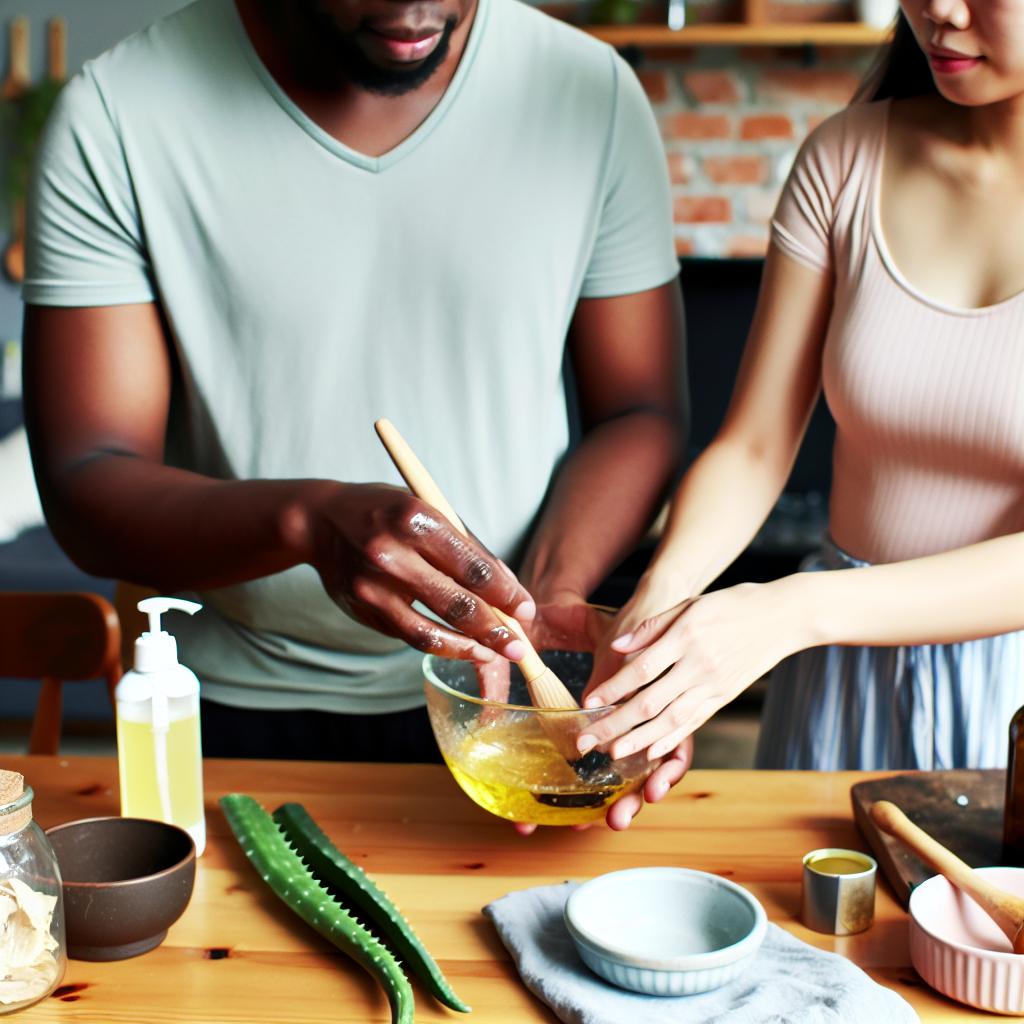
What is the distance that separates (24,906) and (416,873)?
0.35m

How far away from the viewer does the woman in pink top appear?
1.25 metres

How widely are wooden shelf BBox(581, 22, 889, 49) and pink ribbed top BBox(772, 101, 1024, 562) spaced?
2.70 metres

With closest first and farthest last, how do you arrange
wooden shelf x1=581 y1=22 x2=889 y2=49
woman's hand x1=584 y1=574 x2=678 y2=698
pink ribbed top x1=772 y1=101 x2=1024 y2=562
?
woman's hand x1=584 y1=574 x2=678 y2=698 < pink ribbed top x1=772 y1=101 x2=1024 y2=562 < wooden shelf x1=581 y1=22 x2=889 y2=49

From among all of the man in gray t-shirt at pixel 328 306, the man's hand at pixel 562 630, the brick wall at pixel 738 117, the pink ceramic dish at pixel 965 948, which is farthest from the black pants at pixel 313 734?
the brick wall at pixel 738 117

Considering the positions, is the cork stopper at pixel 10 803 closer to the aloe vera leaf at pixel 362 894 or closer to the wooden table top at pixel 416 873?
the wooden table top at pixel 416 873

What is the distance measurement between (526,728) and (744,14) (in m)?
3.45

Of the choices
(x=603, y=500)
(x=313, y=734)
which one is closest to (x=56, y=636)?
(x=313, y=734)

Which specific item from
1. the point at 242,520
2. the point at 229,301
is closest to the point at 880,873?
the point at 242,520

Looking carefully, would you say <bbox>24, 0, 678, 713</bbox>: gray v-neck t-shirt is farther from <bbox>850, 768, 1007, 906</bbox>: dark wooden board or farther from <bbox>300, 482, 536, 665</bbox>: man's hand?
<bbox>850, 768, 1007, 906</bbox>: dark wooden board

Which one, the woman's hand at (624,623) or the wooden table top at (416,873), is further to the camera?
the woman's hand at (624,623)

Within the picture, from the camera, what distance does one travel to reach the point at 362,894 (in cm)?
104

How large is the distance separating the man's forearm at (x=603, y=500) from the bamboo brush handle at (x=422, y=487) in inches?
8.7

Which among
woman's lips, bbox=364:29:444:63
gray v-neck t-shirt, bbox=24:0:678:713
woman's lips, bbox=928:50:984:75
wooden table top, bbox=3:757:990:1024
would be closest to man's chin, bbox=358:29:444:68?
woman's lips, bbox=364:29:444:63

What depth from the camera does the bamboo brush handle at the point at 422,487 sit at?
113 centimetres
